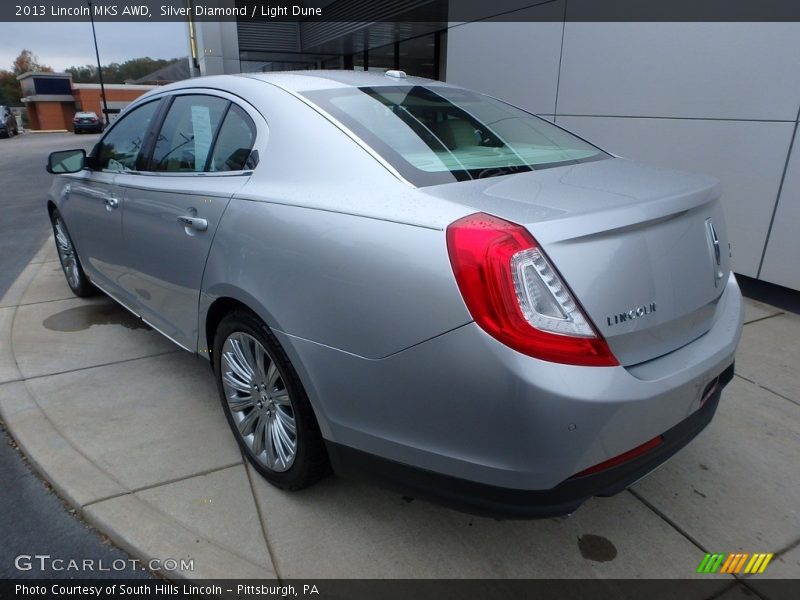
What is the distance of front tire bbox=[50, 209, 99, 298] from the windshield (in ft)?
10.4

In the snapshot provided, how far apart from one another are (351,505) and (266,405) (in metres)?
0.55

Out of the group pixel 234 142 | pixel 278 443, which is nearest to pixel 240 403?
pixel 278 443

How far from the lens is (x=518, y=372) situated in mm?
1546

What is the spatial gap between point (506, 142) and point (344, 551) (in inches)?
70.6

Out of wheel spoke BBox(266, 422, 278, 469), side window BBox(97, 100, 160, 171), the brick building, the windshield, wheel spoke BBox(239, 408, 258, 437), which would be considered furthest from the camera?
the brick building

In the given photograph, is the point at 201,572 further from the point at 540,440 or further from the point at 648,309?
the point at 648,309

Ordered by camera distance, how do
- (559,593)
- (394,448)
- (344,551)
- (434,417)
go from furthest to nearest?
(344,551)
(559,593)
(394,448)
(434,417)

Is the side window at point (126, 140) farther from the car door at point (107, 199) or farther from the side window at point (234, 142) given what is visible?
the side window at point (234, 142)

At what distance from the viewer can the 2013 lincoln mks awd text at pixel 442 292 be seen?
5.21 feet

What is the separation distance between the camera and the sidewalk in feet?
7.02

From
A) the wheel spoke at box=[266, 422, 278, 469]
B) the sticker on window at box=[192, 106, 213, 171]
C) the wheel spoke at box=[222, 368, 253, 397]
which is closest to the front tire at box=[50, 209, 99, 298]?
the sticker on window at box=[192, 106, 213, 171]

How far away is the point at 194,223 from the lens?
2582mm

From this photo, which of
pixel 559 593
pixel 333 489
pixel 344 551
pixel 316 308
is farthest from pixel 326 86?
pixel 559 593

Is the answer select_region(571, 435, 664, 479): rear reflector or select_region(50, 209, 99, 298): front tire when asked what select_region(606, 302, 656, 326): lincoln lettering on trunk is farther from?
select_region(50, 209, 99, 298): front tire
